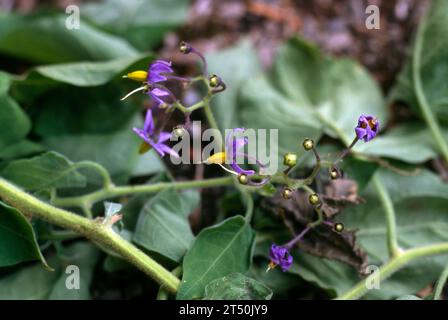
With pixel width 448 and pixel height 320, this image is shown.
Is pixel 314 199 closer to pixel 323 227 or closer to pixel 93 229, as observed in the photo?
pixel 323 227

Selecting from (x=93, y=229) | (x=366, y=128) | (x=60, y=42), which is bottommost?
(x=93, y=229)

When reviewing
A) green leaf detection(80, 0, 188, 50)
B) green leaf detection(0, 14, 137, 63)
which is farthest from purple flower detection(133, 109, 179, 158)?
green leaf detection(80, 0, 188, 50)

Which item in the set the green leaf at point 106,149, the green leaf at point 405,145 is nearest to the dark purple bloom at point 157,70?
the green leaf at point 106,149

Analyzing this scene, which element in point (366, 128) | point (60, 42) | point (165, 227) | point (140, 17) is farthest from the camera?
point (140, 17)

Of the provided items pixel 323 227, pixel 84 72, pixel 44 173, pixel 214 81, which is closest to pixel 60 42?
pixel 84 72

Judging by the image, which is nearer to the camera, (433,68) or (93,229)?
(93,229)

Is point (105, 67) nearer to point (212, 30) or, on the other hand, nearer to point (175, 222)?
point (175, 222)
